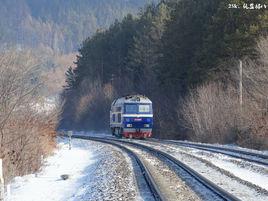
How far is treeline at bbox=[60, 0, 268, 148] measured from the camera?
4453 centimetres

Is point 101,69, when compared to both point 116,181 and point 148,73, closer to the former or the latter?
point 148,73

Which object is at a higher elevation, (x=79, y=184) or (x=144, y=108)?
(x=144, y=108)

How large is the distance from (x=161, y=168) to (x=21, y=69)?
20.5ft

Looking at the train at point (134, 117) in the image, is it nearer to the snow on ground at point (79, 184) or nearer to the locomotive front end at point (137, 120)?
the locomotive front end at point (137, 120)

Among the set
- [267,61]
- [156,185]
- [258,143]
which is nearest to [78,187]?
[156,185]

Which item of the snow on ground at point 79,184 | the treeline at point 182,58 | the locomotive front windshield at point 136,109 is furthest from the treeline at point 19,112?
the locomotive front windshield at point 136,109

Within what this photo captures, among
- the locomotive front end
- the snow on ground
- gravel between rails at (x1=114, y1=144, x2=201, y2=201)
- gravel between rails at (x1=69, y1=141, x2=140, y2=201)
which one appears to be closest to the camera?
gravel between rails at (x1=114, y1=144, x2=201, y2=201)

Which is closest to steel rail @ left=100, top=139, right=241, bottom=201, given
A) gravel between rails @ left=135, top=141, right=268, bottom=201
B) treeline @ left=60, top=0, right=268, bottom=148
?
gravel between rails @ left=135, top=141, right=268, bottom=201

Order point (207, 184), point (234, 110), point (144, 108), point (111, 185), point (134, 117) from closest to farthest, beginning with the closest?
point (207, 184)
point (111, 185)
point (234, 110)
point (134, 117)
point (144, 108)

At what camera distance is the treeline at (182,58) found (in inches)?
1753

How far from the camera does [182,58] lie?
5431 cm

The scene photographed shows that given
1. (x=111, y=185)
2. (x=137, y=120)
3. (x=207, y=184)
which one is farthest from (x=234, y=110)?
(x=111, y=185)

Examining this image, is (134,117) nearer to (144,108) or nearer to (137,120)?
(137,120)

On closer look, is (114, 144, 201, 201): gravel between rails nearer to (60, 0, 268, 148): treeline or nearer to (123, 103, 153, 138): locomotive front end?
(60, 0, 268, 148): treeline
